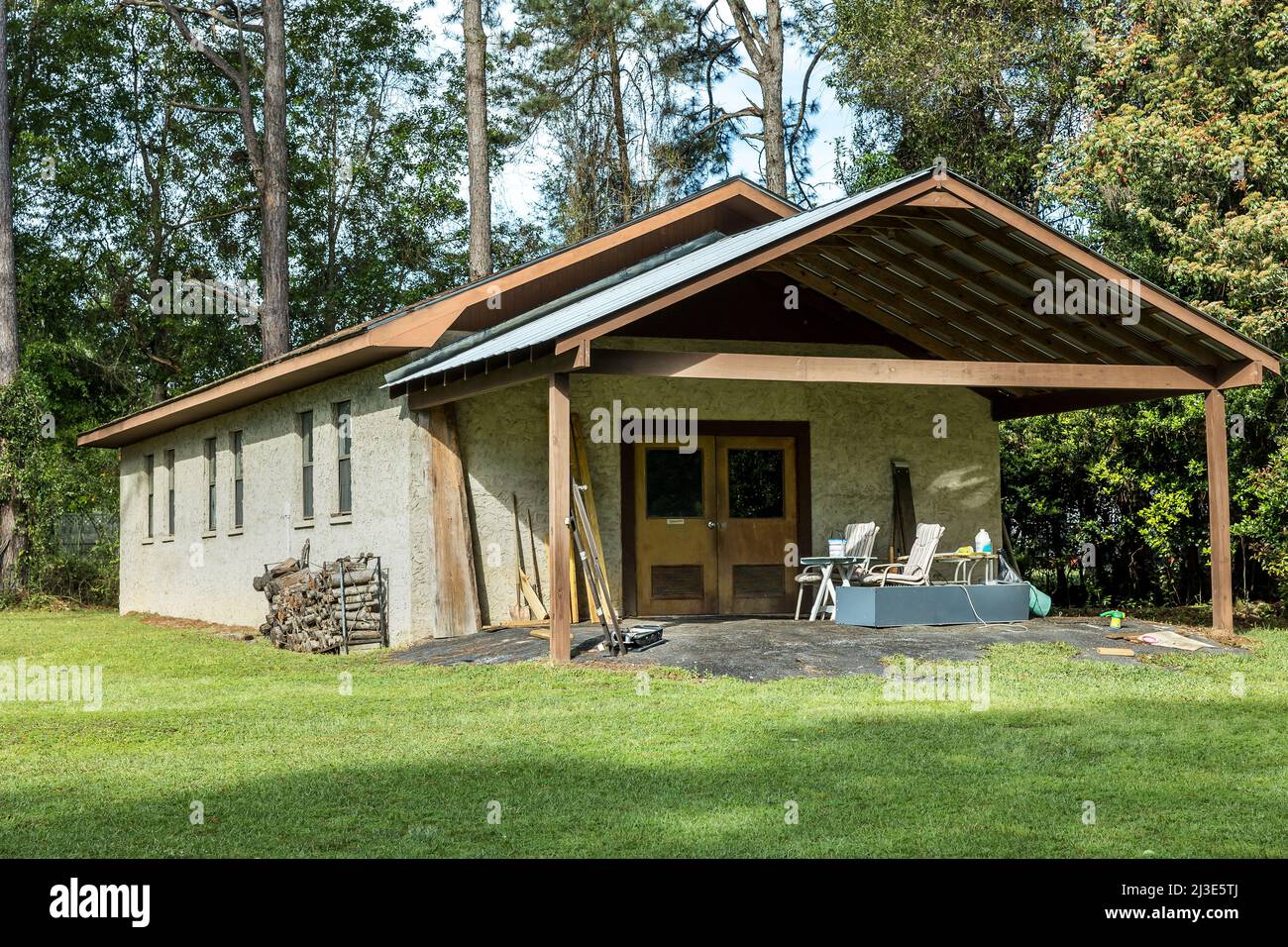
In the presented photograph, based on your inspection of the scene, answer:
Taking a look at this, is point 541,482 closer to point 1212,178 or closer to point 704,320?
point 704,320

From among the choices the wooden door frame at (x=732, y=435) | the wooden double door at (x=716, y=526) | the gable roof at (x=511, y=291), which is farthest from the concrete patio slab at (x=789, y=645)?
the gable roof at (x=511, y=291)

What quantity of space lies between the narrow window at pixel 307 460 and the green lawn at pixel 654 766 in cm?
564

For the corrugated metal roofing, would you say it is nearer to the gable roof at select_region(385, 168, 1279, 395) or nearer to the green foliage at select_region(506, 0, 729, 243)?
the gable roof at select_region(385, 168, 1279, 395)

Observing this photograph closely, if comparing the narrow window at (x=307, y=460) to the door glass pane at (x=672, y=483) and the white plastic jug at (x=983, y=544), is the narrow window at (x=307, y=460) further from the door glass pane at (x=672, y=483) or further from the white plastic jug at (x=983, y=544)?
the white plastic jug at (x=983, y=544)

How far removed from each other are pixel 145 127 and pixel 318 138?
14.7 ft

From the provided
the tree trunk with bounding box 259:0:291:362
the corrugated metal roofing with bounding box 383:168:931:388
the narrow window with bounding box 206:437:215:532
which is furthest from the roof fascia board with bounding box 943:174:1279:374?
the tree trunk with bounding box 259:0:291:362

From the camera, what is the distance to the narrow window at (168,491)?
2286 cm

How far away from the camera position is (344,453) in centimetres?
1614

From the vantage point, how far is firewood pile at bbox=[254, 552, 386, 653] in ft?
48.3

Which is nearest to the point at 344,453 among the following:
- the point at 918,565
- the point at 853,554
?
the point at 853,554

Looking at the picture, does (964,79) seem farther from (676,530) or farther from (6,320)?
(6,320)

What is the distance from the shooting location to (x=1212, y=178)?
18359mm

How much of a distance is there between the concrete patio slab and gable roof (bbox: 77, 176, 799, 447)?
10.8 ft
